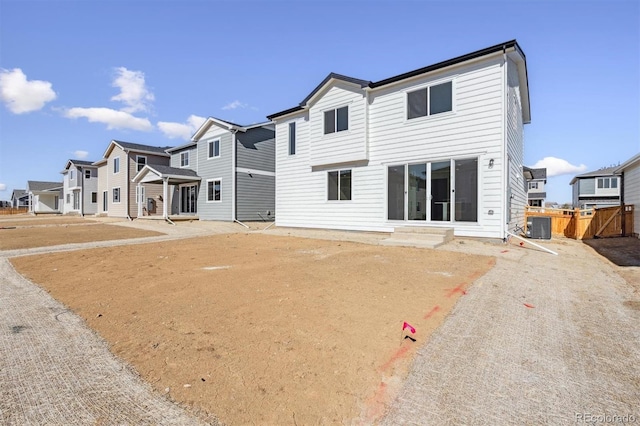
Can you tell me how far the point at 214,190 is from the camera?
21.0 meters

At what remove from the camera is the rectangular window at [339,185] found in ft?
43.3

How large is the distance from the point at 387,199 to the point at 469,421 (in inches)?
402

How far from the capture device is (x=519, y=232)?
12375 mm

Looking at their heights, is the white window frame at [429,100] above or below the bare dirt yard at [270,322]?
above

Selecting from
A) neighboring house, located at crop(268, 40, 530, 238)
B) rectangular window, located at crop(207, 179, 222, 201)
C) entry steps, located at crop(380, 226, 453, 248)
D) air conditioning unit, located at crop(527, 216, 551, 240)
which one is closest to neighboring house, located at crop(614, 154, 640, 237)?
neighboring house, located at crop(268, 40, 530, 238)

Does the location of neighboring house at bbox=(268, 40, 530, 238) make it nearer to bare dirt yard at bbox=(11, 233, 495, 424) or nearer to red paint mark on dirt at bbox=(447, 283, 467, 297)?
bare dirt yard at bbox=(11, 233, 495, 424)

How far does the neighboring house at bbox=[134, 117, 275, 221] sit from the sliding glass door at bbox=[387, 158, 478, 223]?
37.2 ft

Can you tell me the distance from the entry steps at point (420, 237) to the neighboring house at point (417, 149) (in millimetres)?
640

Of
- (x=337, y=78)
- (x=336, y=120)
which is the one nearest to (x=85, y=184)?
(x=336, y=120)

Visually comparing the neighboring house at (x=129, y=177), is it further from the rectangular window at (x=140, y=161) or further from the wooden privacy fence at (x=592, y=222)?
the wooden privacy fence at (x=592, y=222)

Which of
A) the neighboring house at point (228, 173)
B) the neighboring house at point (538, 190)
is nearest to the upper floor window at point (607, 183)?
the neighboring house at point (538, 190)

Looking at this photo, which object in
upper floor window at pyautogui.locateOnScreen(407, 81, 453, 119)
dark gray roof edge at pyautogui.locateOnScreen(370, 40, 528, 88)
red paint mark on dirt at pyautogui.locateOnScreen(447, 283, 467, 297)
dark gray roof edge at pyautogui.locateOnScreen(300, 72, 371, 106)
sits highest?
dark gray roof edge at pyautogui.locateOnScreen(300, 72, 371, 106)

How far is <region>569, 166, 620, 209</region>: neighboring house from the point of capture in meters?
39.0

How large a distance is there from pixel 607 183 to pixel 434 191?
4489cm
